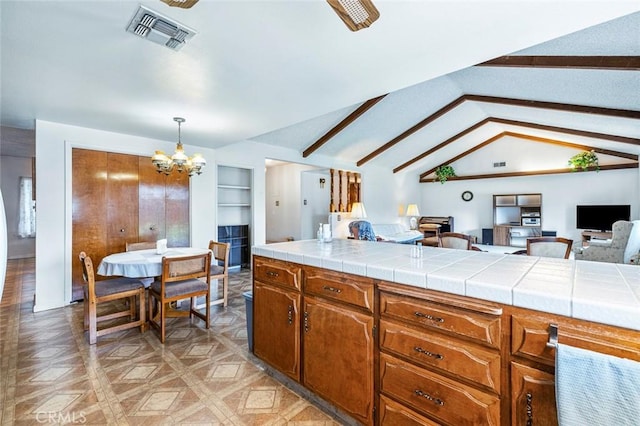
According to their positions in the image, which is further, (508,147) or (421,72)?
(508,147)

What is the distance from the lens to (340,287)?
157 centimetres

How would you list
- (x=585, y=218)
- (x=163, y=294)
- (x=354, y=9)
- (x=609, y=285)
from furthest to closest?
(x=585, y=218), (x=163, y=294), (x=354, y=9), (x=609, y=285)

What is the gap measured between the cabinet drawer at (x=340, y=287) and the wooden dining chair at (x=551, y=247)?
8.69 feet

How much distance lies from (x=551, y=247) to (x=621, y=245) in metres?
2.14

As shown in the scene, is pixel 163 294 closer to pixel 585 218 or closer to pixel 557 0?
pixel 557 0

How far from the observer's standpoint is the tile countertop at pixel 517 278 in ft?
2.95

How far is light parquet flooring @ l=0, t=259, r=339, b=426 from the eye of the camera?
174cm

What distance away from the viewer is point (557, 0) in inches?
61.1

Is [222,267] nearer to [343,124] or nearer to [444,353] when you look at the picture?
[444,353]

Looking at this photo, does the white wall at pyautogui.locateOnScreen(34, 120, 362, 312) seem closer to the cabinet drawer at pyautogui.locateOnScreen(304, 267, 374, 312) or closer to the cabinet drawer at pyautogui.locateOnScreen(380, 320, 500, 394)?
the cabinet drawer at pyautogui.locateOnScreen(304, 267, 374, 312)

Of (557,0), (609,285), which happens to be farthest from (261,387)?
(557,0)

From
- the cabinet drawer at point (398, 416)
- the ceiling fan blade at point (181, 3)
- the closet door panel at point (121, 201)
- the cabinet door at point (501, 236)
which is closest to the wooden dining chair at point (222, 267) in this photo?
the closet door panel at point (121, 201)

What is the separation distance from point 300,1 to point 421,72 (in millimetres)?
1243

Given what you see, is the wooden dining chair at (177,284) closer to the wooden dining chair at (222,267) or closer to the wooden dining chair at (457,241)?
the wooden dining chair at (222,267)
